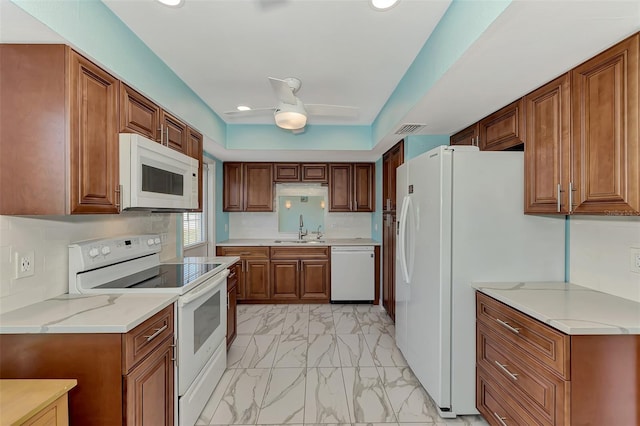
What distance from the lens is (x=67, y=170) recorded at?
1.37 m

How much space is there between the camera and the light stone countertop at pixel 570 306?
49.7 inches

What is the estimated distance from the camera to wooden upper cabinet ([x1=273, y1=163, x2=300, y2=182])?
14.7 ft

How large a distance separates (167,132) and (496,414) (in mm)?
2855

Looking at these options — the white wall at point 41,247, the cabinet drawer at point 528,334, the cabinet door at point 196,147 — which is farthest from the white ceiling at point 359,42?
the cabinet drawer at point 528,334

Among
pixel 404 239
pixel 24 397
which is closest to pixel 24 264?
pixel 24 397

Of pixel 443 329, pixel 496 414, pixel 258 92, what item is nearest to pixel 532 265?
pixel 443 329

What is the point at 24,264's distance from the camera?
4.78 ft

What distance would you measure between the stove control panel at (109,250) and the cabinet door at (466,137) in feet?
9.27

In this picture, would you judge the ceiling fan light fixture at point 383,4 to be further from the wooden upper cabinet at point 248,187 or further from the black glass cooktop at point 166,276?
the wooden upper cabinet at point 248,187

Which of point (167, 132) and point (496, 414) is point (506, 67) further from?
point (167, 132)

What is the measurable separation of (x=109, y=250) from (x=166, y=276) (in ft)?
1.28

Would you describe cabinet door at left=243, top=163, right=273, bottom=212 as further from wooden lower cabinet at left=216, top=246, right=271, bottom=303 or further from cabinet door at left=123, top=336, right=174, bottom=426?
cabinet door at left=123, top=336, right=174, bottom=426

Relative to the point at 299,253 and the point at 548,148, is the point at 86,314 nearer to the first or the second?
the point at 548,148

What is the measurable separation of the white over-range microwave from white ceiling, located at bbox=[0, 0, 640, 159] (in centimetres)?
58
